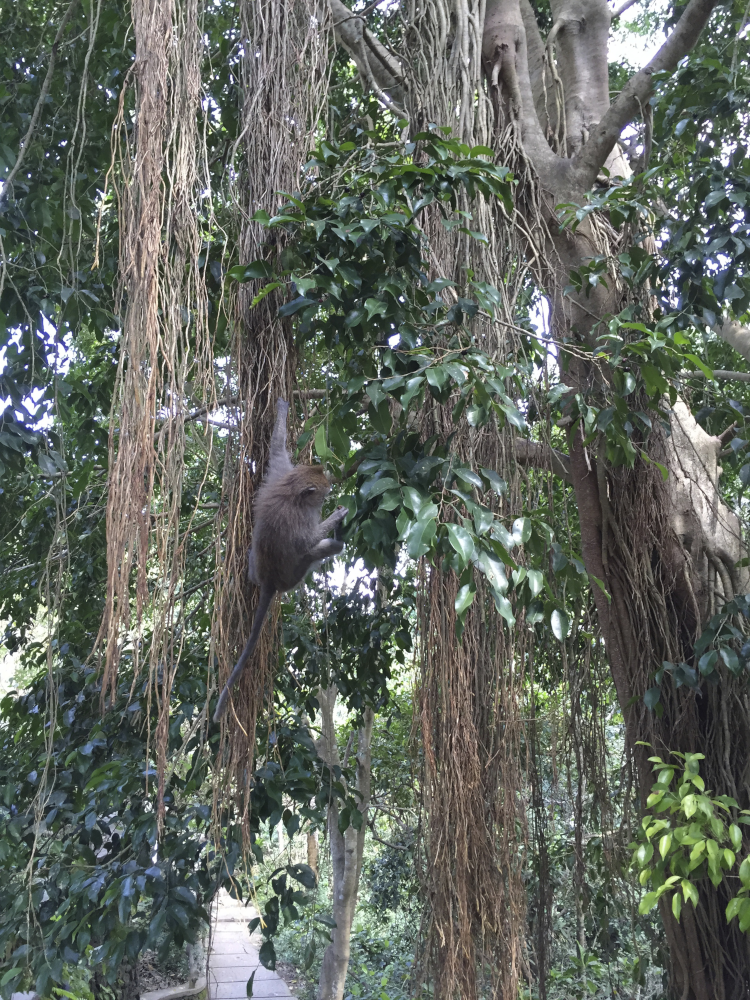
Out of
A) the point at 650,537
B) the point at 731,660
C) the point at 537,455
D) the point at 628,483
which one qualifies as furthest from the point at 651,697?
the point at 537,455

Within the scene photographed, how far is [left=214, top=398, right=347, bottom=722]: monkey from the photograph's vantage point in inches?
78.7

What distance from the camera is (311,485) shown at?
2.16m

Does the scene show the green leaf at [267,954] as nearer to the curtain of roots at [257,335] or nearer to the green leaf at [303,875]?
the green leaf at [303,875]

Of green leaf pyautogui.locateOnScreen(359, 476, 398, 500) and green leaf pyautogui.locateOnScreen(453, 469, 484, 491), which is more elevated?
green leaf pyautogui.locateOnScreen(453, 469, 484, 491)

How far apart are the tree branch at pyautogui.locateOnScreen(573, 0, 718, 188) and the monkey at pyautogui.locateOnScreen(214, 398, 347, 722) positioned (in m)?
1.59

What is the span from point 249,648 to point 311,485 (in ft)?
1.58

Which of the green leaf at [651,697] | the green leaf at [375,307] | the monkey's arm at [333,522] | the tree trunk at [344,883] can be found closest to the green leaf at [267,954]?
the monkey's arm at [333,522]

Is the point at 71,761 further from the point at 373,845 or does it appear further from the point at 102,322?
the point at 373,845

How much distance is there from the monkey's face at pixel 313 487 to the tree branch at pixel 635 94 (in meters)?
1.56

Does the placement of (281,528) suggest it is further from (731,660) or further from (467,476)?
(731,660)

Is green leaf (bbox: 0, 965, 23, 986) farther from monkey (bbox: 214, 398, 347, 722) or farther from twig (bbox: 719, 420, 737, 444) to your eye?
twig (bbox: 719, 420, 737, 444)

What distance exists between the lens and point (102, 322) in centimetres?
296

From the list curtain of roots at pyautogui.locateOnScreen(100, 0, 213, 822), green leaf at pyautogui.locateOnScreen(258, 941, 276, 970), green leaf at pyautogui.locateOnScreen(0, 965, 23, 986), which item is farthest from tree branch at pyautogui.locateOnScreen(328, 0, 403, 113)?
green leaf at pyautogui.locateOnScreen(0, 965, 23, 986)

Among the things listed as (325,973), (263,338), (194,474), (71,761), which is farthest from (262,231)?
(325,973)
